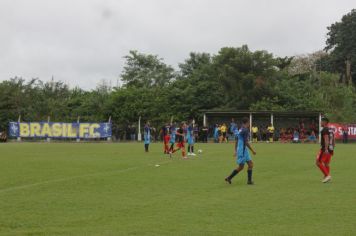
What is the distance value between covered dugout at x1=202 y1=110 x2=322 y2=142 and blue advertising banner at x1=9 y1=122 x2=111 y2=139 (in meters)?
10.3

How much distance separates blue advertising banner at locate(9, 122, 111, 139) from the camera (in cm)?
5816

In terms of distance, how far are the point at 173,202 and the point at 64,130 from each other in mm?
47065

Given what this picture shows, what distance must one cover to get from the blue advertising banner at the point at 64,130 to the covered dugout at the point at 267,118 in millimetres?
10268

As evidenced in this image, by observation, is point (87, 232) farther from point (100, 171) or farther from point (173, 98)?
point (173, 98)

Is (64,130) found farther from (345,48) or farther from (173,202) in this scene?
(173,202)

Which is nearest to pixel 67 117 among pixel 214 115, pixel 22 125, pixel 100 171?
pixel 22 125

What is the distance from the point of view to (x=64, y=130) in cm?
5828

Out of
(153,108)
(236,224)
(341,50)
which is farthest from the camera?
(341,50)

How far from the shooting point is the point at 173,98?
63.9m

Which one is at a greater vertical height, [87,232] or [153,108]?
[153,108]

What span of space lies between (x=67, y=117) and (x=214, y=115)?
17319 millimetres

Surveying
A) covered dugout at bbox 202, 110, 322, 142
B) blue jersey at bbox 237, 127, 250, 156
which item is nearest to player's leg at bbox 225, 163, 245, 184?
blue jersey at bbox 237, 127, 250, 156

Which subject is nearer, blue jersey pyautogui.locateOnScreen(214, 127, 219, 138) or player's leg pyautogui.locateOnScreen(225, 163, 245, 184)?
player's leg pyautogui.locateOnScreen(225, 163, 245, 184)

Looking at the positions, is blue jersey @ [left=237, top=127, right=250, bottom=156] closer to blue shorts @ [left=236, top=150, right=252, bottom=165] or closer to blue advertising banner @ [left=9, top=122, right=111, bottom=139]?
blue shorts @ [left=236, top=150, right=252, bottom=165]
